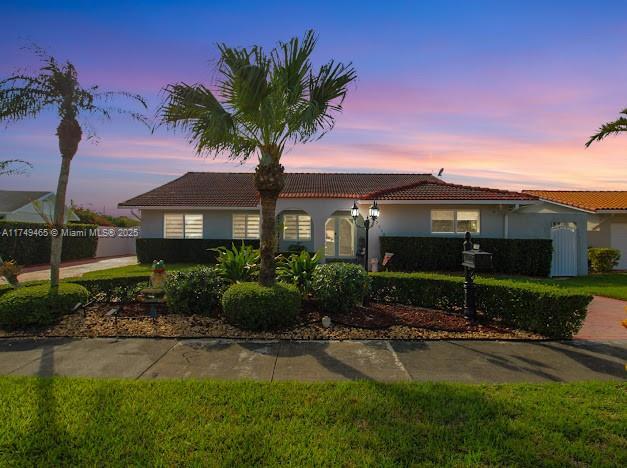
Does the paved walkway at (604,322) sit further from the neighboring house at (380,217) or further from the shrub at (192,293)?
the shrub at (192,293)

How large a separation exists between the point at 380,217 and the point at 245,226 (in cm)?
795

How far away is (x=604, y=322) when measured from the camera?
772 cm

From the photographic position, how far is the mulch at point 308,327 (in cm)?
636

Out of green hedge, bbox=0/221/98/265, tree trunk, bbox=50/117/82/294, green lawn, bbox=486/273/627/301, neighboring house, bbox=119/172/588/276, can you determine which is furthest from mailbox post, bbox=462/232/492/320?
green hedge, bbox=0/221/98/265

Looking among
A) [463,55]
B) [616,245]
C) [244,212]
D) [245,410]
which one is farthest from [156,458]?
[616,245]

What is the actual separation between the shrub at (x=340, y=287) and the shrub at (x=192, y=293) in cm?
211

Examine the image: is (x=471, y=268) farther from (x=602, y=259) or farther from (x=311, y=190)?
(x=602, y=259)

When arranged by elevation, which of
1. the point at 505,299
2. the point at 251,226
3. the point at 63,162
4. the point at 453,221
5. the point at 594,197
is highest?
the point at 594,197

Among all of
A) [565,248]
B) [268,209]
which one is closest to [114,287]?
[268,209]

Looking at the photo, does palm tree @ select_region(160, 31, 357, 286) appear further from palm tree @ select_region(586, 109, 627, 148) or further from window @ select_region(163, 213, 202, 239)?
window @ select_region(163, 213, 202, 239)

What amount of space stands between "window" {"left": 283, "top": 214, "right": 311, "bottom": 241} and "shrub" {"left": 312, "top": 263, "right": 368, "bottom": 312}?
12.3m

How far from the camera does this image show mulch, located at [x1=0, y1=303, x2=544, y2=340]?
6.36 metres

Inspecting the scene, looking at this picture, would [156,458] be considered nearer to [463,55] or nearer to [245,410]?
[245,410]

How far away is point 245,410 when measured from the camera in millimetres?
3643
